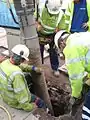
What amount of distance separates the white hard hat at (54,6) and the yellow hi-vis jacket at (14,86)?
6.52 feet

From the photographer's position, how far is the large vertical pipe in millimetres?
3670

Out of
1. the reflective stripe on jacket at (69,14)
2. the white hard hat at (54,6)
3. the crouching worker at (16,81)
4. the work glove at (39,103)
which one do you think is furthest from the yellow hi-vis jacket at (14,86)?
the white hard hat at (54,6)

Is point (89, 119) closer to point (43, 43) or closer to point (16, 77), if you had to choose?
point (16, 77)

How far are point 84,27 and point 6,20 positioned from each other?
2.02 meters

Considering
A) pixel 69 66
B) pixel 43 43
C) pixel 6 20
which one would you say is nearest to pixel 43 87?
pixel 69 66

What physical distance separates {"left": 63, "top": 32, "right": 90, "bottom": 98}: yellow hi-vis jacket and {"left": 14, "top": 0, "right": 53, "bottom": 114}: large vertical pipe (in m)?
0.79

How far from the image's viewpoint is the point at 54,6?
17.2 feet

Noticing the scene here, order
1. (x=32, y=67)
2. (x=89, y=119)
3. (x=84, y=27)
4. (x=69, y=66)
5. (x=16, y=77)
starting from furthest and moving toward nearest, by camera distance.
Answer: (x=84, y=27), (x=32, y=67), (x=16, y=77), (x=69, y=66), (x=89, y=119)

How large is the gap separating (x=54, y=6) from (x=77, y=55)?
2407 mm

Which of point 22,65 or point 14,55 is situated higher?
point 14,55

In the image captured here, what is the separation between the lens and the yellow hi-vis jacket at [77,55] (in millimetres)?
3123

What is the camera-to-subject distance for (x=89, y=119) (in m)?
2.58

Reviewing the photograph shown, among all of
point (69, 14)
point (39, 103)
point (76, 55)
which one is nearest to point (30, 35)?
point (76, 55)

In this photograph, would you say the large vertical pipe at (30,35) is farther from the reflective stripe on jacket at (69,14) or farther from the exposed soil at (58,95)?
the reflective stripe on jacket at (69,14)
